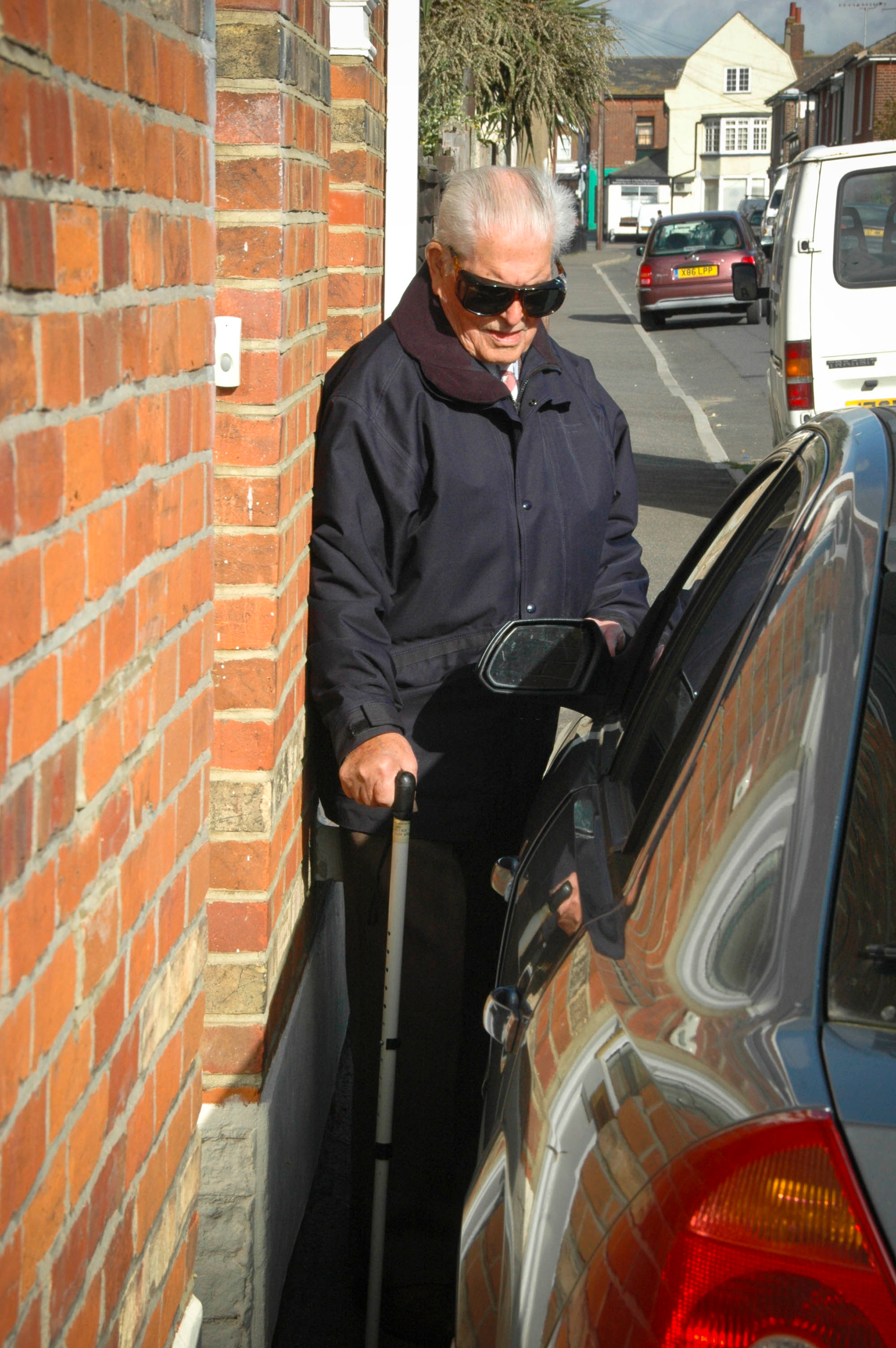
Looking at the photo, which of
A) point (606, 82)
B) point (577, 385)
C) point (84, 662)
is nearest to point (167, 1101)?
point (84, 662)

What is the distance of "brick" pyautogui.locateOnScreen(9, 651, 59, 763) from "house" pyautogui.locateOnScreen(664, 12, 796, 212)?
9556 centimetres

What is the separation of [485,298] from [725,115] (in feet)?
318

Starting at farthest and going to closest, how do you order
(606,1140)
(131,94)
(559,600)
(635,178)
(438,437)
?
(635,178), (559,600), (438,437), (131,94), (606,1140)

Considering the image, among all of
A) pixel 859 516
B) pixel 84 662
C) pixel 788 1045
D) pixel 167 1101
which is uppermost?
pixel 859 516

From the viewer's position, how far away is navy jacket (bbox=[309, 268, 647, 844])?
9.33 feet

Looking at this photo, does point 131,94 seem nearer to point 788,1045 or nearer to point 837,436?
point 837,436

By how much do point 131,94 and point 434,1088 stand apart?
206 cm

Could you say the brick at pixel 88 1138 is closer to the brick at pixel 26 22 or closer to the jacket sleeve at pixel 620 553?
the brick at pixel 26 22

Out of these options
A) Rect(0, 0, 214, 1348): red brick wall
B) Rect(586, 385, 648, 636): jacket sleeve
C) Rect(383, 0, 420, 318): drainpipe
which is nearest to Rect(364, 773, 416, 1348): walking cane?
Rect(0, 0, 214, 1348): red brick wall

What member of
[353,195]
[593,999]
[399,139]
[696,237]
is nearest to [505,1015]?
[593,999]

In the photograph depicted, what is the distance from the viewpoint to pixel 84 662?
148 cm

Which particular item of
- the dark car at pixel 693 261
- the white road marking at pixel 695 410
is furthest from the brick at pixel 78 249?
the dark car at pixel 693 261

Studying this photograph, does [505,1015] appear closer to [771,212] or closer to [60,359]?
[60,359]

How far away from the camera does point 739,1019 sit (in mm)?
1237
